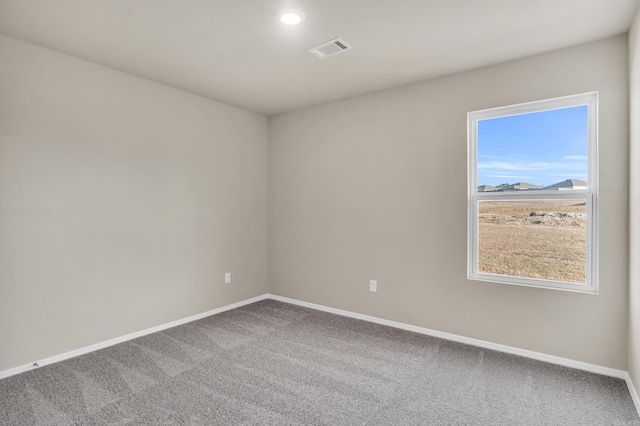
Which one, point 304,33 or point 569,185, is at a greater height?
point 304,33

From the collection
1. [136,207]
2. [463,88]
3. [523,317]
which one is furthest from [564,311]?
[136,207]

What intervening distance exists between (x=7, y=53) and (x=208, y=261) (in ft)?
8.21

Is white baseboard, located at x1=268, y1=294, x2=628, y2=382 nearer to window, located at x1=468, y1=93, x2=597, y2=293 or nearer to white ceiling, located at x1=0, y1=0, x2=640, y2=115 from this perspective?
window, located at x1=468, y1=93, x2=597, y2=293

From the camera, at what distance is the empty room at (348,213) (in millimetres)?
2244

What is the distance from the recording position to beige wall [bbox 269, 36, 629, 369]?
101 inches

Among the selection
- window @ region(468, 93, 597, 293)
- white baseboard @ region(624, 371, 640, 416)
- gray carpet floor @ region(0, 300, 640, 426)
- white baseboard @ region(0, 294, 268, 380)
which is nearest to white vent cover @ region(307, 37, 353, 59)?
window @ region(468, 93, 597, 293)

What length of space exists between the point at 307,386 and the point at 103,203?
237 cm

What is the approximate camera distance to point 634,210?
229cm

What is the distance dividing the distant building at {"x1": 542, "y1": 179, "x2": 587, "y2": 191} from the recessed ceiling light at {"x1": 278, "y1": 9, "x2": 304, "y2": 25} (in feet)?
7.85

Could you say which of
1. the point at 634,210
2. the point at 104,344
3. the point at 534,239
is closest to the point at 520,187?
the point at 534,239

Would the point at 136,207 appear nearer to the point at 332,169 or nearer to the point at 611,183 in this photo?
the point at 332,169

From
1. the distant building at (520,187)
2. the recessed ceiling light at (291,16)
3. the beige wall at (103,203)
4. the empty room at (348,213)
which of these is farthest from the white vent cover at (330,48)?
the distant building at (520,187)

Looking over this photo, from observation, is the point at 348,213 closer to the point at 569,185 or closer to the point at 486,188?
the point at 486,188

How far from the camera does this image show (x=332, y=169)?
4.11 metres
